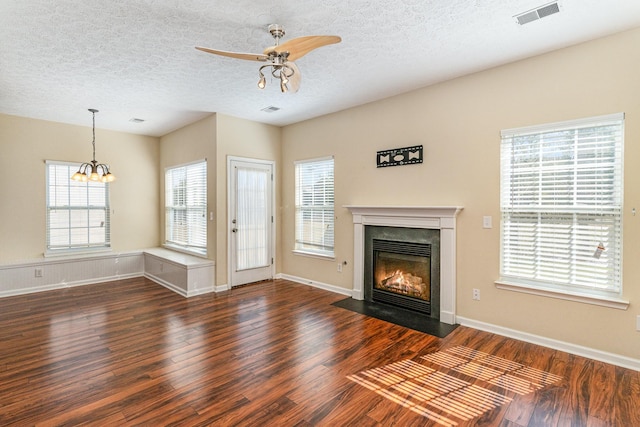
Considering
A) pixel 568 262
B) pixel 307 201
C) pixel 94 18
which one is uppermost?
pixel 94 18

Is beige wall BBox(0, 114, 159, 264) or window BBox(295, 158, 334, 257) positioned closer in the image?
beige wall BBox(0, 114, 159, 264)

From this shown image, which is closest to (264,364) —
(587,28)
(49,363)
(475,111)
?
(49,363)

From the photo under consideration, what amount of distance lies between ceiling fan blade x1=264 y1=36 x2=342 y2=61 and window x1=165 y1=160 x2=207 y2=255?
137 inches

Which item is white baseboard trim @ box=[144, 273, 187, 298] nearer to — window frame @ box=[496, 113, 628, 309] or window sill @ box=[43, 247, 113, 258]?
window sill @ box=[43, 247, 113, 258]

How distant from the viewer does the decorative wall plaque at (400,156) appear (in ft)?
13.2

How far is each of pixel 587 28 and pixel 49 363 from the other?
5.38 meters

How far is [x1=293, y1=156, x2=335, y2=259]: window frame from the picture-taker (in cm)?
511

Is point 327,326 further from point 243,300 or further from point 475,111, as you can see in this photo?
point 475,111

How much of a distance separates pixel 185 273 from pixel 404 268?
3.20 meters

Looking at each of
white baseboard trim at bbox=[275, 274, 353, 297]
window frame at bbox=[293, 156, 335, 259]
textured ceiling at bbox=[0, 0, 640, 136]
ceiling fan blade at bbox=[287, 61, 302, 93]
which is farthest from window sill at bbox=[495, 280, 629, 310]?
ceiling fan blade at bbox=[287, 61, 302, 93]

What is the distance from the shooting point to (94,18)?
2486mm

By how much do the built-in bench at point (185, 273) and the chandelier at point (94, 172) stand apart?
Result: 1554 millimetres

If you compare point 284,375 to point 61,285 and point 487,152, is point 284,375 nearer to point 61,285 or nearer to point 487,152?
point 487,152

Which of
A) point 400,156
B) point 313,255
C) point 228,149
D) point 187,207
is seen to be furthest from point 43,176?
point 400,156
